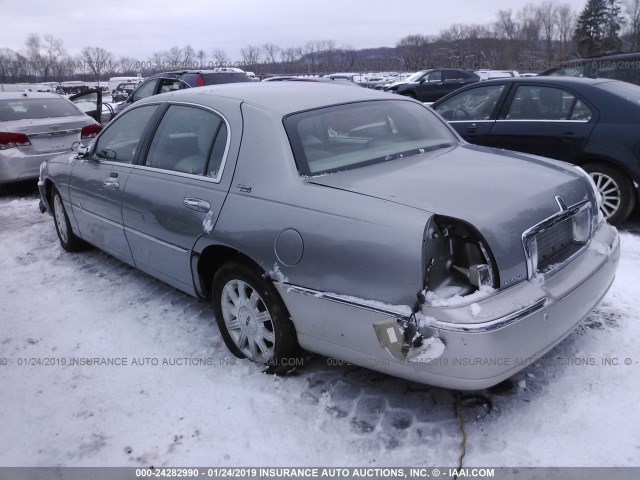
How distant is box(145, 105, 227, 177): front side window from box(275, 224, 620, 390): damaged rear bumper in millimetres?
1046

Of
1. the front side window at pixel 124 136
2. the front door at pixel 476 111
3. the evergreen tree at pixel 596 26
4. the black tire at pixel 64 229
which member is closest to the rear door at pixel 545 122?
the front door at pixel 476 111

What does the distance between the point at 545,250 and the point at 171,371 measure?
220 cm

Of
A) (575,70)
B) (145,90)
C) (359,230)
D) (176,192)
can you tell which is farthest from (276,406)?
(145,90)

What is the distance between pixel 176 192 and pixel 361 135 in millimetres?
1218

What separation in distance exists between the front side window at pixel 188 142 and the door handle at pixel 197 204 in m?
0.18

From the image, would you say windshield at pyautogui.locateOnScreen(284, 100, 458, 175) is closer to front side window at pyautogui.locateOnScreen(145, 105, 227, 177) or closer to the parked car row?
front side window at pyautogui.locateOnScreen(145, 105, 227, 177)

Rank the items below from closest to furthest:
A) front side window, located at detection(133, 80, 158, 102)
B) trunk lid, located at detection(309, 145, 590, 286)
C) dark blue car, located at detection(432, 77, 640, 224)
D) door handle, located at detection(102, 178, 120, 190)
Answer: trunk lid, located at detection(309, 145, 590, 286), door handle, located at detection(102, 178, 120, 190), dark blue car, located at detection(432, 77, 640, 224), front side window, located at detection(133, 80, 158, 102)

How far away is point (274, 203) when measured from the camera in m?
2.74

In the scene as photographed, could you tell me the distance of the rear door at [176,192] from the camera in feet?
10.4

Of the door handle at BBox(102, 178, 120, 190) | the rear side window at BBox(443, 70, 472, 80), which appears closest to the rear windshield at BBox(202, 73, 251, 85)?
the door handle at BBox(102, 178, 120, 190)

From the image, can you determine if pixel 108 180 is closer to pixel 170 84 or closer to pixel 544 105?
pixel 544 105

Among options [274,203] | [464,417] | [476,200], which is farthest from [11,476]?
[476,200]

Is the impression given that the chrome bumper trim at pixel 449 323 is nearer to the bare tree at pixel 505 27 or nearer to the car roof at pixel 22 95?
the car roof at pixel 22 95

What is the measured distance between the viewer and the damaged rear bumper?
2.21 meters
